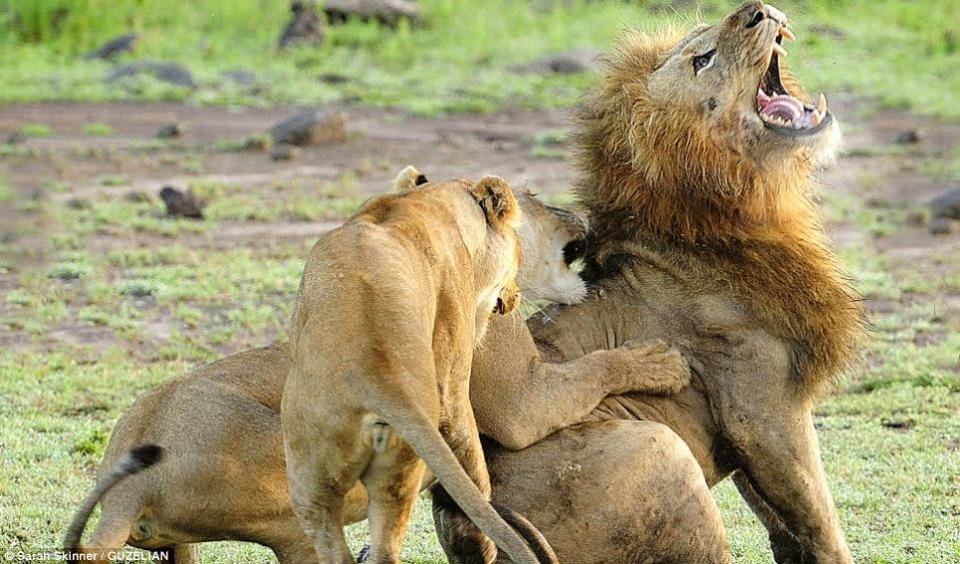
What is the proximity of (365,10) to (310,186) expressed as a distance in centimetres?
756

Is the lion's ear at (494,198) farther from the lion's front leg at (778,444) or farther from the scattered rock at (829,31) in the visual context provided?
the scattered rock at (829,31)

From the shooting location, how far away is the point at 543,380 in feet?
14.1

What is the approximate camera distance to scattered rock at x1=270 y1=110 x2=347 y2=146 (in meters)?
13.8

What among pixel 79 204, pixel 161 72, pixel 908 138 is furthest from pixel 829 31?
pixel 79 204

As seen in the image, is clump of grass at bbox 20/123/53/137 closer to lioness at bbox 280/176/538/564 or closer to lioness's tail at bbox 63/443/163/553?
lioness's tail at bbox 63/443/163/553

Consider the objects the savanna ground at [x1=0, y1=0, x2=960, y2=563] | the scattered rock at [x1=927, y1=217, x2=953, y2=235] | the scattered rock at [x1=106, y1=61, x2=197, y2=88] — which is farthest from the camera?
the scattered rock at [x1=106, y1=61, x2=197, y2=88]

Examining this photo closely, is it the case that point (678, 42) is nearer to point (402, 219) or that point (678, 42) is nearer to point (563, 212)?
point (563, 212)

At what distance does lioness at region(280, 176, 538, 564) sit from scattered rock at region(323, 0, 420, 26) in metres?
15.6

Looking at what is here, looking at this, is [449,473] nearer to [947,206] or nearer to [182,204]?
[182,204]

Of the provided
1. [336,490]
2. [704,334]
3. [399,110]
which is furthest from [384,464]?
[399,110]

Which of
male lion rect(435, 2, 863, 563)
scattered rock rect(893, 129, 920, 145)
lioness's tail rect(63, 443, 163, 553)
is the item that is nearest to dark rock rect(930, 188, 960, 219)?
scattered rock rect(893, 129, 920, 145)

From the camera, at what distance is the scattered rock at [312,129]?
13750 millimetres

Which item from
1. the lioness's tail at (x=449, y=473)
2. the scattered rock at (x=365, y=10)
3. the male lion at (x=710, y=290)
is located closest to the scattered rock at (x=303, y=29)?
the scattered rock at (x=365, y=10)

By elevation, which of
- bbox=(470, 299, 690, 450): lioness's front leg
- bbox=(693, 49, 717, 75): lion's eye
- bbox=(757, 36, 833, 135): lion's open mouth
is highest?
bbox=(693, 49, 717, 75): lion's eye
